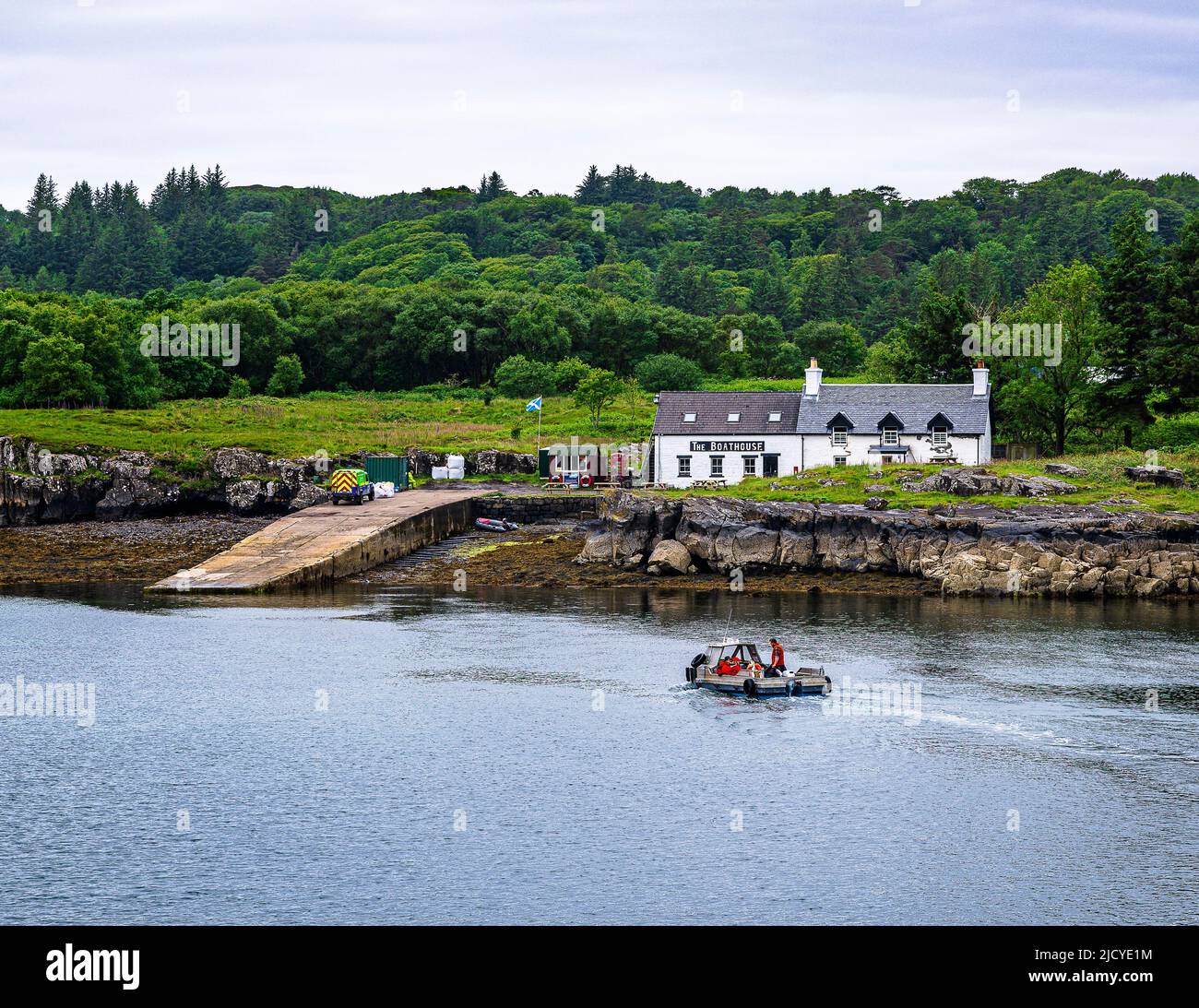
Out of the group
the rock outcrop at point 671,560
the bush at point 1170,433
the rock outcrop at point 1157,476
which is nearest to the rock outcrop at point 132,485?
the rock outcrop at point 671,560

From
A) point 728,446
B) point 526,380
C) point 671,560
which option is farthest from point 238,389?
point 671,560

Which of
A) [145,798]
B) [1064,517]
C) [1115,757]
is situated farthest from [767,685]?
[1064,517]

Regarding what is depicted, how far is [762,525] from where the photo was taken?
276 ft

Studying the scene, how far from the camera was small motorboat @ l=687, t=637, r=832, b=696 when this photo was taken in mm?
55188

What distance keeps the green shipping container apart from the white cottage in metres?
19.5

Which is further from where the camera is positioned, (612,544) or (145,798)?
(612,544)

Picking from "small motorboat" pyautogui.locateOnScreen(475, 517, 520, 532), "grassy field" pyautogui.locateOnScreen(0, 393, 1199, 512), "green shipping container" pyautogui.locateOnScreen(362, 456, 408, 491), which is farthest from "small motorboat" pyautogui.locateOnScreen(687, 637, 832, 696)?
"green shipping container" pyautogui.locateOnScreen(362, 456, 408, 491)

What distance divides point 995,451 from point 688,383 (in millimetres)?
41504

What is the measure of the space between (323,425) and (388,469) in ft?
57.2

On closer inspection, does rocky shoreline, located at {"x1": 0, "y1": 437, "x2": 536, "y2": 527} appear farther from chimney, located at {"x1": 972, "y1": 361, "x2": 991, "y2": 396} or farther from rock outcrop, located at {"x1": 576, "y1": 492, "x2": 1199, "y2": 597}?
chimney, located at {"x1": 972, "y1": 361, "x2": 991, "y2": 396}

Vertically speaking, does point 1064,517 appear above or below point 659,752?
above
